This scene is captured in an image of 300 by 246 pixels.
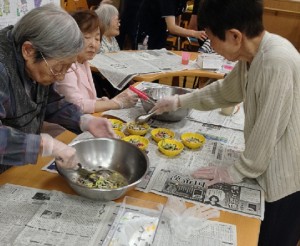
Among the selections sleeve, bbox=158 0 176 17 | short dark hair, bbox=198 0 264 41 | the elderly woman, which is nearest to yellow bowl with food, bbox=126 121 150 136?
short dark hair, bbox=198 0 264 41

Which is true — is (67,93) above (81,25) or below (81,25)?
below

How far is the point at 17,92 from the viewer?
1105mm

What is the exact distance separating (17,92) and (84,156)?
328mm

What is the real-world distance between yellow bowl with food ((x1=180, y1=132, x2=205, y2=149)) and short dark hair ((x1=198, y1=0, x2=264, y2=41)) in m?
0.47

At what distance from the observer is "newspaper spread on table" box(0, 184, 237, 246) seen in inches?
34.6

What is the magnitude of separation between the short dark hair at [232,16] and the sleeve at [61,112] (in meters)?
0.68

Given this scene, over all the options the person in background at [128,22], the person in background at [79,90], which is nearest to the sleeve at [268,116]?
the person in background at [79,90]

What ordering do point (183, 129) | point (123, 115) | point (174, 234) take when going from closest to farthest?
point (174, 234), point (183, 129), point (123, 115)

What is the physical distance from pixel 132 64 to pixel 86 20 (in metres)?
0.87

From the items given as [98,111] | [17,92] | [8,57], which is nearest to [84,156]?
[17,92]

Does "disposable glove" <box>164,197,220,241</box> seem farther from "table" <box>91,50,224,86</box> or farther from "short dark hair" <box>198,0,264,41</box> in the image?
"table" <box>91,50,224,86</box>

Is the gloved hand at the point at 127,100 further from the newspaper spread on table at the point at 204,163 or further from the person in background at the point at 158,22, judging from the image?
the person in background at the point at 158,22

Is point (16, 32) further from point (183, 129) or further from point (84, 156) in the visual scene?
point (183, 129)

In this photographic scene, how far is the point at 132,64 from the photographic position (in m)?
2.53
